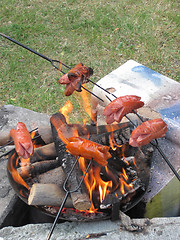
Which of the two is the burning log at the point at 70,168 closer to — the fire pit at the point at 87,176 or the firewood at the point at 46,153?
the fire pit at the point at 87,176

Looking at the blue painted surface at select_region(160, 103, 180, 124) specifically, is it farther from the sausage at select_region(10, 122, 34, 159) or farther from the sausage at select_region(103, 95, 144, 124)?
the sausage at select_region(10, 122, 34, 159)

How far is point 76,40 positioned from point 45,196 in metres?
5.03

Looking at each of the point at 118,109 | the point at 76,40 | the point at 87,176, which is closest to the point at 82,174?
the point at 87,176

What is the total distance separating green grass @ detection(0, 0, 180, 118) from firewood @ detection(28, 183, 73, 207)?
2765mm

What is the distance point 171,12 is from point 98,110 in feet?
15.7

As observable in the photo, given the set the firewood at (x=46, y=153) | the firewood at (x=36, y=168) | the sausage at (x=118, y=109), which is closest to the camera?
the sausage at (x=118, y=109)

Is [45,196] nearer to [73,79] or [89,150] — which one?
[89,150]

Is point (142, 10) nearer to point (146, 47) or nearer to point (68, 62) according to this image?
point (146, 47)

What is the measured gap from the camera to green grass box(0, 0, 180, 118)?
17.7 feet

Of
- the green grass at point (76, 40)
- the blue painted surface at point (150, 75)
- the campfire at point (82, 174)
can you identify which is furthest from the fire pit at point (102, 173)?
the green grass at point (76, 40)

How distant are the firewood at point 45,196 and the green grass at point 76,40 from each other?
2.76 m

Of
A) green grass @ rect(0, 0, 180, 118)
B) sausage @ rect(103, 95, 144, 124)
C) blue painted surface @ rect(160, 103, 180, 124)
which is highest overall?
sausage @ rect(103, 95, 144, 124)

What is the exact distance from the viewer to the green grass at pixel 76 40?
17.7 feet

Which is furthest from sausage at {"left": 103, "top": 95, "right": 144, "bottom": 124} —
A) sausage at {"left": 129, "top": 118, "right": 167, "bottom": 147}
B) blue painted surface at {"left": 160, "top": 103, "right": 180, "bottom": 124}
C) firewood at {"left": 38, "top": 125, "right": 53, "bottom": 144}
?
blue painted surface at {"left": 160, "top": 103, "right": 180, "bottom": 124}
